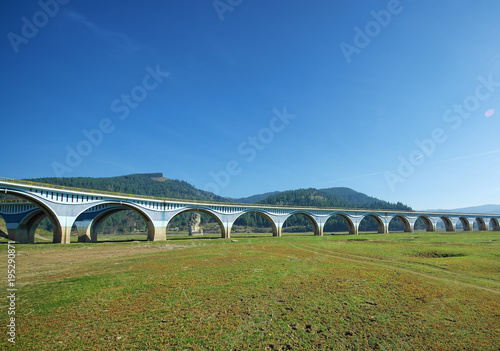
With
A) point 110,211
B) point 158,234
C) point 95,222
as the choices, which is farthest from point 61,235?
point 158,234

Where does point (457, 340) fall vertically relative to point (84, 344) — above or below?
below

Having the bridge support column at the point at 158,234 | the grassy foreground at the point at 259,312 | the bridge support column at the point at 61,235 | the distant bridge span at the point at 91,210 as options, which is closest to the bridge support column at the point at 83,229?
the distant bridge span at the point at 91,210

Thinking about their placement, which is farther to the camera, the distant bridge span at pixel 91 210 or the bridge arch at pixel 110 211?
the bridge arch at pixel 110 211

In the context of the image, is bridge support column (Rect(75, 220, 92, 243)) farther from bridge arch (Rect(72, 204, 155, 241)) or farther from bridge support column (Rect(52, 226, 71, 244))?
bridge support column (Rect(52, 226, 71, 244))

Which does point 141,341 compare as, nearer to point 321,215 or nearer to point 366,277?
point 366,277

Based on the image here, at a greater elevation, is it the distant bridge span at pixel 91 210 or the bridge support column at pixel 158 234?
the distant bridge span at pixel 91 210

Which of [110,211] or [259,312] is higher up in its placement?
[110,211]

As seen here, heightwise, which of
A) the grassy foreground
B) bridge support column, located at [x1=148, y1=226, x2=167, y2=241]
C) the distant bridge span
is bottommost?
bridge support column, located at [x1=148, y1=226, x2=167, y2=241]

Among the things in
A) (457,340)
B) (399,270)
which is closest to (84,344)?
(457,340)

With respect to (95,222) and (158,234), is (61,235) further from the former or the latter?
(158,234)

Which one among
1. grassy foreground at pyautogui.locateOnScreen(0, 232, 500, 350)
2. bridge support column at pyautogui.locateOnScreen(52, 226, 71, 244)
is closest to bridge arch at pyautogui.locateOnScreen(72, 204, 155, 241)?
bridge support column at pyautogui.locateOnScreen(52, 226, 71, 244)

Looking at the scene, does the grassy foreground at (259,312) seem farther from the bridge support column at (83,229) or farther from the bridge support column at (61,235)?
the bridge support column at (83,229)

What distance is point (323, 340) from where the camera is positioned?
550 centimetres

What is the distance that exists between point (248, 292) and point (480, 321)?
671cm
